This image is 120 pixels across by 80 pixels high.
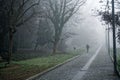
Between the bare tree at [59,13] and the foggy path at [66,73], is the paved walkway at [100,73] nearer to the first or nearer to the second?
the foggy path at [66,73]

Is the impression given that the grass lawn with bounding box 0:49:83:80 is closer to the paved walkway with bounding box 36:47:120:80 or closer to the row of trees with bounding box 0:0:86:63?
the paved walkway with bounding box 36:47:120:80

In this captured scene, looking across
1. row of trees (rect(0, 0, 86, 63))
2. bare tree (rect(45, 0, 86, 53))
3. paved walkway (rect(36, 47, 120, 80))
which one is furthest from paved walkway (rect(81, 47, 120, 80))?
bare tree (rect(45, 0, 86, 53))

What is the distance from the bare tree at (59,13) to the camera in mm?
48312

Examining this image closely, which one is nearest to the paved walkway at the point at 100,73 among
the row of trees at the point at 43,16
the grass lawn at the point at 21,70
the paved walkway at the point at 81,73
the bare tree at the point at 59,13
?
the paved walkway at the point at 81,73

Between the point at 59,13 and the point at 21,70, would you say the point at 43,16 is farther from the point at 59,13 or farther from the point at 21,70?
the point at 21,70

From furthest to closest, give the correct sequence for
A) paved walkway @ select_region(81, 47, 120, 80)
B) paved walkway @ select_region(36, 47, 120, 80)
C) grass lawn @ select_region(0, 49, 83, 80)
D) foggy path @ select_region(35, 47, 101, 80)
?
1. grass lawn @ select_region(0, 49, 83, 80)
2. foggy path @ select_region(35, 47, 101, 80)
3. paved walkway @ select_region(36, 47, 120, 80)
4. paved walkway @ select_region(81, 47, 120, 80)

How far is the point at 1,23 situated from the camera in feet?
134

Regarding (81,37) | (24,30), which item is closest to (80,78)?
(24,30)

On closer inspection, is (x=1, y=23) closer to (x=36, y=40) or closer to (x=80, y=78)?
(x=36, y=40)

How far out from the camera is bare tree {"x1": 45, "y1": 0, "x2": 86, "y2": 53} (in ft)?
159

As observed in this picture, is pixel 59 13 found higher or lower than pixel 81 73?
higher

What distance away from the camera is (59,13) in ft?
159

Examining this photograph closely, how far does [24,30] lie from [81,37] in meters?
52.4

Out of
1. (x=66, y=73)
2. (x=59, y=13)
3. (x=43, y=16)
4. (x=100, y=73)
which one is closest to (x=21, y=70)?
(x=66, y=73)
